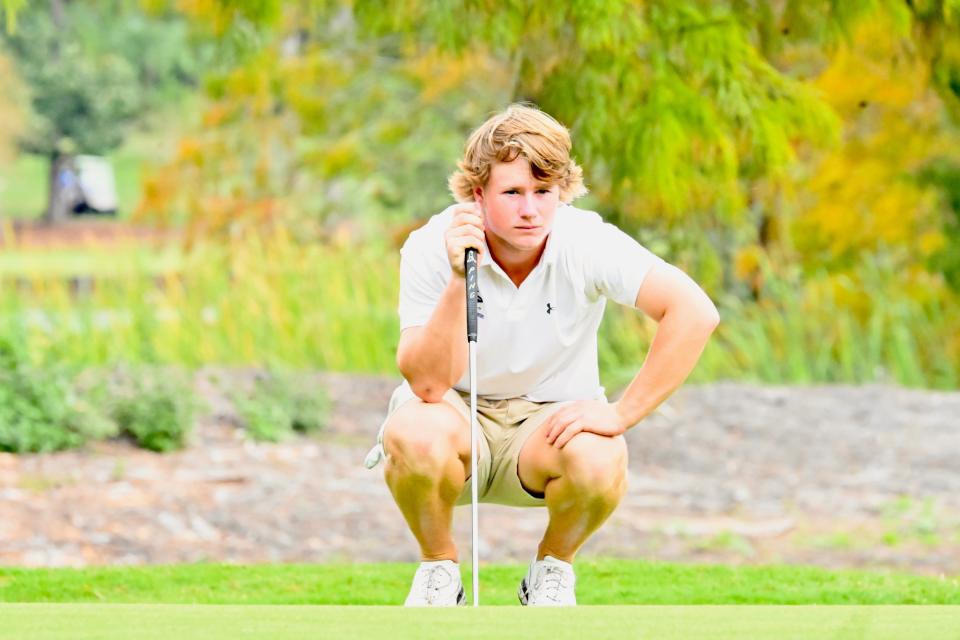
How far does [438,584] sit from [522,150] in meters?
1.08

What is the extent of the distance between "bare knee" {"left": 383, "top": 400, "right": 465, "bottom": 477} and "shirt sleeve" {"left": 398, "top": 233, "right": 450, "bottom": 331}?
24 centimetres

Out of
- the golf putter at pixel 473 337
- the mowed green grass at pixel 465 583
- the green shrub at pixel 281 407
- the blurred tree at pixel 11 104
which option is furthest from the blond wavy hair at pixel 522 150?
the blurred tree at pixel 11 104

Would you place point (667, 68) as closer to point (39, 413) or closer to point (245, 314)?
point (39, 413)

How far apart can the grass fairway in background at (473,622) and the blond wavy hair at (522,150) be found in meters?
1.28

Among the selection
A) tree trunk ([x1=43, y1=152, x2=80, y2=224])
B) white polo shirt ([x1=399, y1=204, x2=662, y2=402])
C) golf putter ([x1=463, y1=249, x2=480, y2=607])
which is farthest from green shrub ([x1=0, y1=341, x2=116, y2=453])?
tree trunk ([x1=43, y1=152, x2=80, y2=224])

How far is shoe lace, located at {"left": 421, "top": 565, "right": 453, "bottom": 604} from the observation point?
13.6 feet

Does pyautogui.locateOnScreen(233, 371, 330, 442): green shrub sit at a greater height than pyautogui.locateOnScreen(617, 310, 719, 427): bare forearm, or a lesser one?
lesser

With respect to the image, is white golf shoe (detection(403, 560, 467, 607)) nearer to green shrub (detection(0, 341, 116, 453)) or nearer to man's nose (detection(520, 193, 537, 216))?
man's nose (detection(520, 193, 537, 216))

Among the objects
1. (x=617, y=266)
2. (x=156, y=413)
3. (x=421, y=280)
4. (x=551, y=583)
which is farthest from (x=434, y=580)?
(x=156, y=413)

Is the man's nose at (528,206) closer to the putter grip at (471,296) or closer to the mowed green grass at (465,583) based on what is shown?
the putter grip at (471,296)

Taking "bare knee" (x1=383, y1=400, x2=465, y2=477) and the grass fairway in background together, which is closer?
the grass fairway in background

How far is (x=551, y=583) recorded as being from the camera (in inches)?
165

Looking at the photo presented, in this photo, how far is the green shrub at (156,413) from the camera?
774 centimetres

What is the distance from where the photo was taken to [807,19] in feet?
19.4
